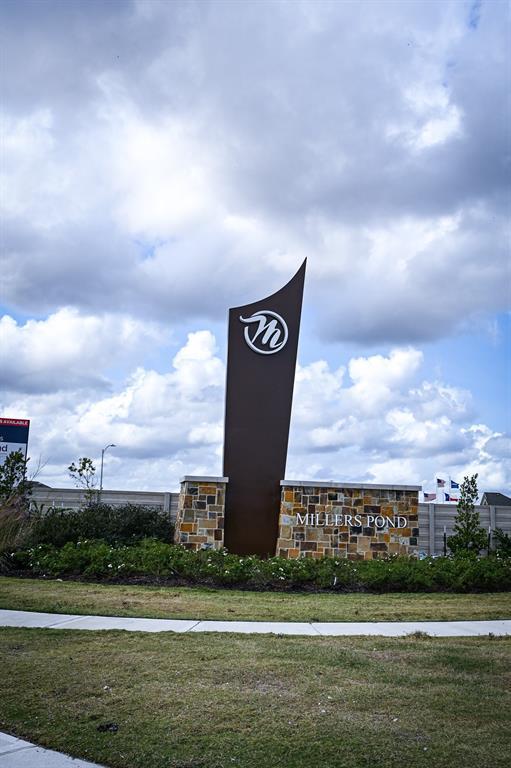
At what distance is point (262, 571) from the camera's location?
12.8m

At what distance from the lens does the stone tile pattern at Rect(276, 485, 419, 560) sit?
55.4 ft

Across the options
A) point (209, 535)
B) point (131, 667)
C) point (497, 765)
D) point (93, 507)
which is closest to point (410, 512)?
point (209, 535)

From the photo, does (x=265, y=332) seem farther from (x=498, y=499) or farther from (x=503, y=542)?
(x=498, y=499)

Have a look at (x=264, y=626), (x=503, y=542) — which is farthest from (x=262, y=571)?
(x=503, y=542)

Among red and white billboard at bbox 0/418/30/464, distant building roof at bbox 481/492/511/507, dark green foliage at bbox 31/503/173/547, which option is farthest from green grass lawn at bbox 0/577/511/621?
distant building roof at bbox 481/492/511/507

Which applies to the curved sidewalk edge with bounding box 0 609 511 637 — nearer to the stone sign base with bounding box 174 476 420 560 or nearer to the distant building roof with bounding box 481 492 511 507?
the stone sign base with bounding box 174 476 420 560

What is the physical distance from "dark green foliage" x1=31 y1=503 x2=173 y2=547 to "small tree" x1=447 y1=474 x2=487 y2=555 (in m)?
7.47

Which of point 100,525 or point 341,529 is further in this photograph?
point 341,529

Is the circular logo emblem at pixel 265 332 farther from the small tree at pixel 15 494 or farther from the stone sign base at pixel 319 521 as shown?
the small tree at pixel 15 494

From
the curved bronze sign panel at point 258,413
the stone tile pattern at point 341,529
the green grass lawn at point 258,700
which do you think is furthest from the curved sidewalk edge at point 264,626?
the curved bronze sign panel at point 258,413

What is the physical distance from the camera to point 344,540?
1698 centimetres

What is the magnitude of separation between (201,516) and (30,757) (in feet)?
40.3

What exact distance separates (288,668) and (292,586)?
19.6 feet

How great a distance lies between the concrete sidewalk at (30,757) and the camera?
4629 millimetres
